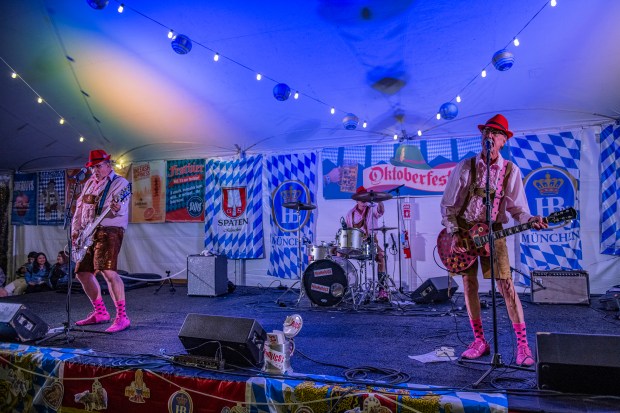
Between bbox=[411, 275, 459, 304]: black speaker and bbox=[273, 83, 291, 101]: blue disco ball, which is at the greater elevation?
bbox=[273, 83, 291, 101]: blue disco ball

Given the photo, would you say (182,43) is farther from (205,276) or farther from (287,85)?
(205,276)

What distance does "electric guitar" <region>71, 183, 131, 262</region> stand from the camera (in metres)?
4.42

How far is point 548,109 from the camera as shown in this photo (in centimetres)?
645

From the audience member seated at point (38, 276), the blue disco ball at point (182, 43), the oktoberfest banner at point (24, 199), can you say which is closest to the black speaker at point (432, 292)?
the blue disco ball at point (182, 43)

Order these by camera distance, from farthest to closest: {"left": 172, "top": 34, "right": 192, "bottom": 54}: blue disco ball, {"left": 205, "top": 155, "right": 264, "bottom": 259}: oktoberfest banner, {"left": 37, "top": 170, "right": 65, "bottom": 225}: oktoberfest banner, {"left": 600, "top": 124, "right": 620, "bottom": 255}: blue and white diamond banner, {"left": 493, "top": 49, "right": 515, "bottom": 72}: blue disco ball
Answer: {"left": 37, "top": 170, "right": 65, "bottom": 225}: oktoberfest banner
{"left": 205, "top": 155, "right": 264, "bottom": 259}: oktoberfest banner
{"left": 600, "top": 124, "right": 620, "bottom": 255}: blue and white diamond banner
{"left": 172, "top": 34, "right": 192, "bottom": 54}: blue disco ball
{"left": 493, "top": 49, "right": 515, "bottom": 72}: blue disco ball

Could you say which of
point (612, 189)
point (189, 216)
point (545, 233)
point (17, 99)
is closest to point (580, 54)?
point (612, 189)

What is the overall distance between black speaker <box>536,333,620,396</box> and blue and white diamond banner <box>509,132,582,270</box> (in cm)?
524

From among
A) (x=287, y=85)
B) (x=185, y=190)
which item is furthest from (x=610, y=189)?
(x=185, y=190)

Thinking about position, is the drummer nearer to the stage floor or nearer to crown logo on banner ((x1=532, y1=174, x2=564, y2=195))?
the stage floor

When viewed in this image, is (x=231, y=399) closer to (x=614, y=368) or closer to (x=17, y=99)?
(x=614, y=368)

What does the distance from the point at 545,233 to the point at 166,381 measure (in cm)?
656

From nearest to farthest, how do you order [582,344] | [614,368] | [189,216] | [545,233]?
[614,368], [582,344], [545,233], [189,216]

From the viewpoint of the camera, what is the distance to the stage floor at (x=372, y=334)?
262 centimetres

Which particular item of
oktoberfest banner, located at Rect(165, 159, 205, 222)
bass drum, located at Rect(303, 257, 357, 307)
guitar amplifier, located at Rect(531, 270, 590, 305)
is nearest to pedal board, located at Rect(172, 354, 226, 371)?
bass drum, located at Rect(303, 257, 357, 307)
